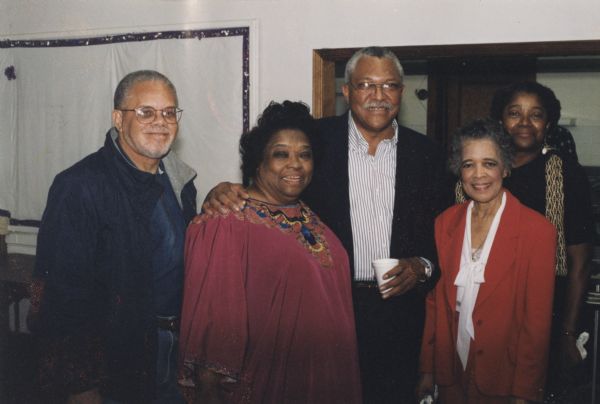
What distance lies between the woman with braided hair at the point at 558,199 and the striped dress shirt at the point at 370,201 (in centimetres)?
51

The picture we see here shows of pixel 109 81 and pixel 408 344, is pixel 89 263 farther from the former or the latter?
pixel 109 81

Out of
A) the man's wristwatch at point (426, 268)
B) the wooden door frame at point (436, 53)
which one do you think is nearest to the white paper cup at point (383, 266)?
the man's wristwatch at point (426, 268)

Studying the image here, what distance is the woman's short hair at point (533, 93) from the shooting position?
2441 millimetres

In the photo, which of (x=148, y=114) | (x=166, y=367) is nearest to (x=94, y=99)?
(x=148, y=114)

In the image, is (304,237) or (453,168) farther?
(453,168)

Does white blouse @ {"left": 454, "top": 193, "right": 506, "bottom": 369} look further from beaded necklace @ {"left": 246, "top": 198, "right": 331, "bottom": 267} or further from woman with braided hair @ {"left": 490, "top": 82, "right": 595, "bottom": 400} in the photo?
beaded necklace @ {"left": 246, "top": 198, "right": 331, "bottom": 267}

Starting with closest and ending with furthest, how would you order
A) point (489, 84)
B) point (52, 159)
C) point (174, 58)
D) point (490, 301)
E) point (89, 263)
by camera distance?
1. point (89, 263)
2. point (490, 301)
3. point (174, 58)
4. point (52, 159)
5. point (489, 84)

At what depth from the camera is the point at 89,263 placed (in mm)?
1752

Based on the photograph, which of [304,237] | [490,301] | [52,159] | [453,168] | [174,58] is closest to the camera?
[304,237]

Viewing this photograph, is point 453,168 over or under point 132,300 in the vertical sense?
over

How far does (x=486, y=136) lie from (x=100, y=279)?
1.46 meters

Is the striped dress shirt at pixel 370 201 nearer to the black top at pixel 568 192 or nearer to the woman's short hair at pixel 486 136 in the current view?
the woman's short hair at pixel 486 136

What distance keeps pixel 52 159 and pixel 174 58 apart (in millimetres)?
1134

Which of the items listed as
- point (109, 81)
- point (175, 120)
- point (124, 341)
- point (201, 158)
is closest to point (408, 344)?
point (124, 341)
